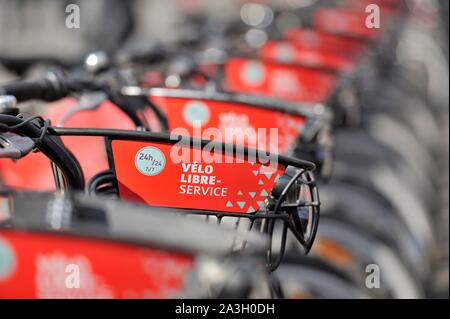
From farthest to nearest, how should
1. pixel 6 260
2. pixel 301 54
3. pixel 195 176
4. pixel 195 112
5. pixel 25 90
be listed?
pixel 301 54 → pixel 195 112 → pixel 25 90 → pixel 195 176 → pixel 6 260

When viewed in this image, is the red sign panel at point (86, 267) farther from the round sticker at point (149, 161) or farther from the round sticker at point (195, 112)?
the round sticker at point (195, 112)

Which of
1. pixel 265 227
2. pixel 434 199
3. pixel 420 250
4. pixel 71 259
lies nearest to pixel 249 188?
pixel 265 227

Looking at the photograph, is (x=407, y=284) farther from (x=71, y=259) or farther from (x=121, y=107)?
(x=71, y=259)

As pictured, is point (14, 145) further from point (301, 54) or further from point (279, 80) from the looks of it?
point (301, 54)

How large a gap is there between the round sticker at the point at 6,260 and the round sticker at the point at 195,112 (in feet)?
4.98

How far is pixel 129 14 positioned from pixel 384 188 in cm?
603

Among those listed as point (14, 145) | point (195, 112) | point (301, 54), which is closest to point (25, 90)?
point (195, 112)

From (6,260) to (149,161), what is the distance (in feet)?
1.51

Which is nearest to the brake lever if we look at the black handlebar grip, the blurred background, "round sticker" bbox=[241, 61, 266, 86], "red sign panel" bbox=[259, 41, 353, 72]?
the black handlebar grip

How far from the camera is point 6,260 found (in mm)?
1996

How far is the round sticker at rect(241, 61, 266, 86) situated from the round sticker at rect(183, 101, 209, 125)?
171 cm

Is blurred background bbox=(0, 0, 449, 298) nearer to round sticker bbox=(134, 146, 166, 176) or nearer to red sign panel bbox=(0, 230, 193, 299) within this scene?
round sticker bbox=(134, 146, 166, 176)

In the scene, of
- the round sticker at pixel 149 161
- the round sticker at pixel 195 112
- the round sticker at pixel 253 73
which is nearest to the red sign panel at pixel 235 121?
the round sticker at pixel 195 112

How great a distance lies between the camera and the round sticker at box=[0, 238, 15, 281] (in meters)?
1.98
